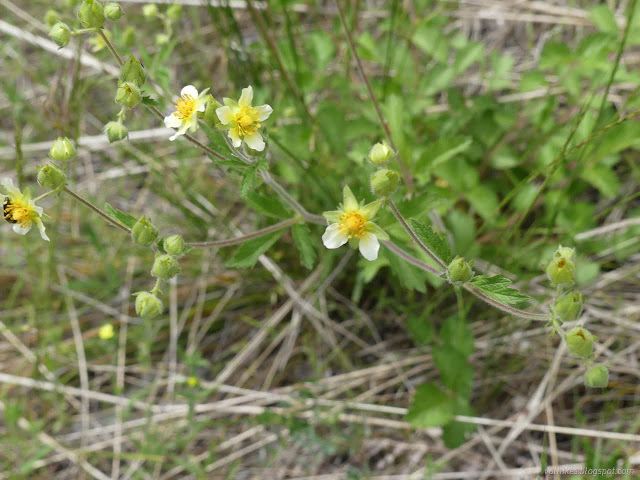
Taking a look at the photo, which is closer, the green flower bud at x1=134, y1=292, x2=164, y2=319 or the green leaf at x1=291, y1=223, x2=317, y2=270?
the green flower bud at x1=134, y1=292, x2=164, y2=319

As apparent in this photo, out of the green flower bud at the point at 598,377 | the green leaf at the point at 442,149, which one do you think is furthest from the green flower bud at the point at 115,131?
the green flower bud at the point at 598,377

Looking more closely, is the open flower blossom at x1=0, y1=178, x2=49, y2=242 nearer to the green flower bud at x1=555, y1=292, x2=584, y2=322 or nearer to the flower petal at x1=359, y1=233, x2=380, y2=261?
the flower petal at x1=359, y1=233, x2=380, y2=261

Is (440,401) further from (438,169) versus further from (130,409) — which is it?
(130,409)

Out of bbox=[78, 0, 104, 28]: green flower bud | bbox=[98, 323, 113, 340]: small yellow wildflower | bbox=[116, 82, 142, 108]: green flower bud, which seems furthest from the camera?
bbox=[98, 323, 113, 340]: small yellow wildflower

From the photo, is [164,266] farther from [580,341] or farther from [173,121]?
[580,341]

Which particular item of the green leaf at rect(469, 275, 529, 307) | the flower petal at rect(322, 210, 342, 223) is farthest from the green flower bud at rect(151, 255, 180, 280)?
the green leaf at rect(469, 275, 529, 307)

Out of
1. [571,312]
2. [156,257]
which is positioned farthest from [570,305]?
[156,257]

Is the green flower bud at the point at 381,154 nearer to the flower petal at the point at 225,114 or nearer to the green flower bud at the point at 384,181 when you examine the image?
the green flower bud at the point at 384,181
